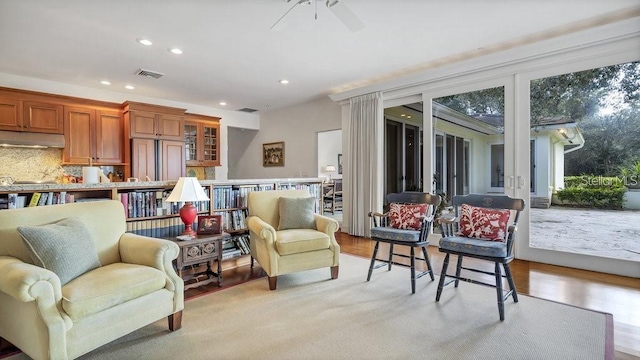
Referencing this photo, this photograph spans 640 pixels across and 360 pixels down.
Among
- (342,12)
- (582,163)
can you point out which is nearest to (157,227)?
(342,12)

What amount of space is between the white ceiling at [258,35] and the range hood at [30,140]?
0.87 meters

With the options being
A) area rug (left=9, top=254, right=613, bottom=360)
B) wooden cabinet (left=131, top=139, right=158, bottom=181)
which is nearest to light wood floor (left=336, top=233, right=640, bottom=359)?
area rug (left=9, top=254, right=613, bottom=360)

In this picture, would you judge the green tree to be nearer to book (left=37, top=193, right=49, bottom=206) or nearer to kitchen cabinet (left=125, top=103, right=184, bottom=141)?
book (left=37, top=193, right=49, bottom=206)

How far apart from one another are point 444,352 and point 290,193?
231 centimetres

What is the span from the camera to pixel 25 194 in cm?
271

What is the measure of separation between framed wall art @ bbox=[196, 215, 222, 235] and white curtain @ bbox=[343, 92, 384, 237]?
105 inches

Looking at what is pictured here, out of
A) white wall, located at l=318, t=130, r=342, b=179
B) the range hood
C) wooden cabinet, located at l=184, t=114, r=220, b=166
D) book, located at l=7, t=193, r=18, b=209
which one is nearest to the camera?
book, located at l=7, t=193, r=18, b=209

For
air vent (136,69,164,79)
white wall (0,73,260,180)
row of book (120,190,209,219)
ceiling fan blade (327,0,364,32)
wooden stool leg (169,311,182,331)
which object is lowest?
wooden stool leg (169,311,182,331)

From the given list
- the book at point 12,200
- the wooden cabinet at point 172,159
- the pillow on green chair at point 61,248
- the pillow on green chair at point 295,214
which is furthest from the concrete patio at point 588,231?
the wooden cabinet at point 172,159

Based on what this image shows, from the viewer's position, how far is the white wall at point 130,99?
4.64 m

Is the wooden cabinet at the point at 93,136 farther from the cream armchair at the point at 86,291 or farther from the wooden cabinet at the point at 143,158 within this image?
the cream armchair at the point at 86,291

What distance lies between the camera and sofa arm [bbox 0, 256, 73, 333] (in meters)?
1.57

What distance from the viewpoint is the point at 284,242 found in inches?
113

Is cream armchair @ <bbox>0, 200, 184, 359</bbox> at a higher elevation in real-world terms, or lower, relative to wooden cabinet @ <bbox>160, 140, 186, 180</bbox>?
lower
